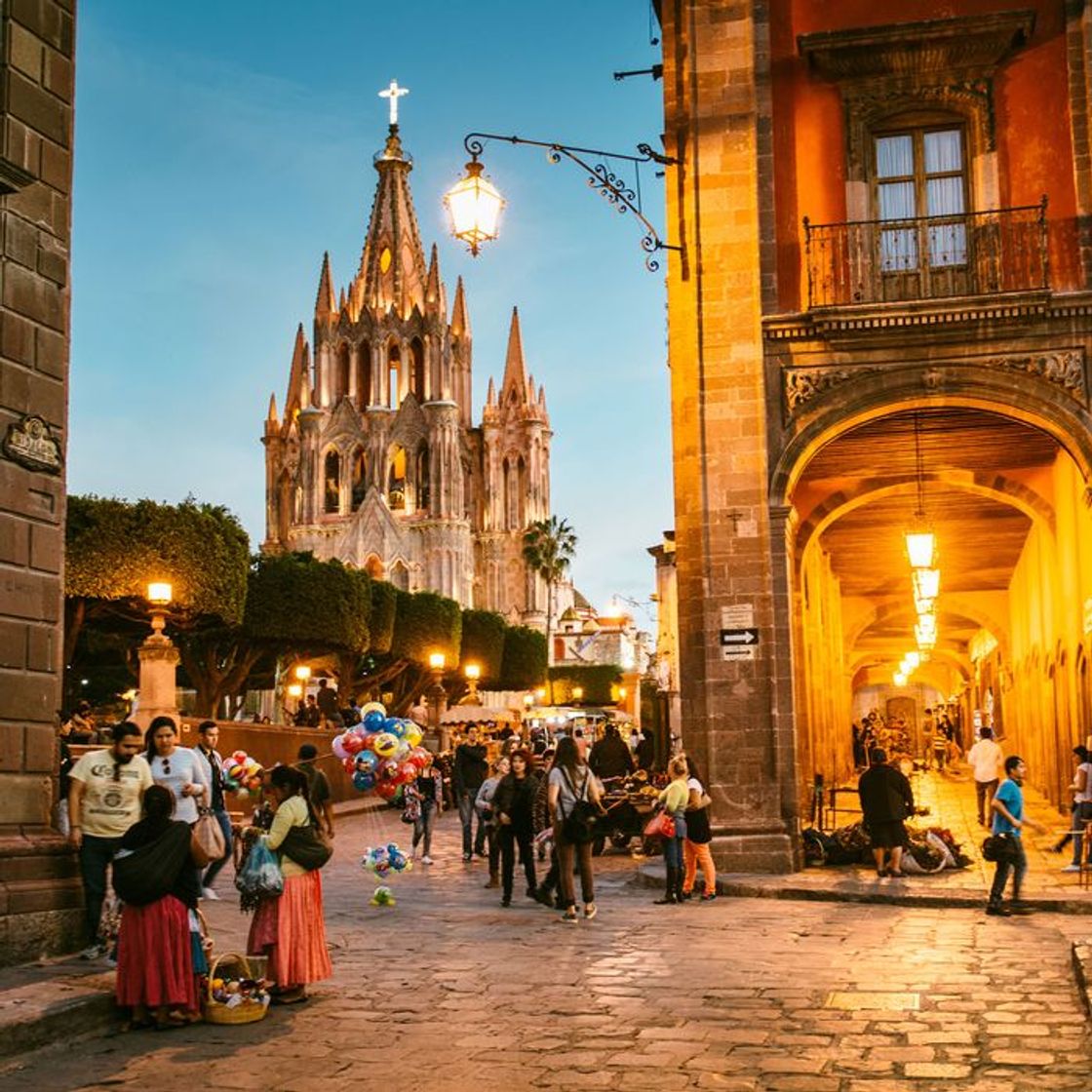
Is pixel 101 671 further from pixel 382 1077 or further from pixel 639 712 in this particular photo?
pixel 382 1077

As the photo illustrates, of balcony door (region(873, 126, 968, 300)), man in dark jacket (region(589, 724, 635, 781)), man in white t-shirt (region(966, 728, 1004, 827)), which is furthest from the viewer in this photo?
man in dark jacket (region(589, 724, 635, 781))

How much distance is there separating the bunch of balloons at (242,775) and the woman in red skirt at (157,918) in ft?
16.2

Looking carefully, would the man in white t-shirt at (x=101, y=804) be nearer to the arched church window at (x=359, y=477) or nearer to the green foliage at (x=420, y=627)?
the green foliage at (x=420, y=627)

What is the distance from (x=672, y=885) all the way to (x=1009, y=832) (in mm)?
3350

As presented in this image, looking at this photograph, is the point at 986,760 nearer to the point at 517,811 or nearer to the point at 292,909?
the point at 517,811

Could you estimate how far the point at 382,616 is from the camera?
5425 centimetres

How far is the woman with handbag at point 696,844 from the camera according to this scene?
15.1 metres

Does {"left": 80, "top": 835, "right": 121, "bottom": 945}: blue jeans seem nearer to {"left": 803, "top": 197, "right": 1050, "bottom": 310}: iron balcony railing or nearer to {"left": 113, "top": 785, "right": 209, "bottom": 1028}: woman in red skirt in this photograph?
{"left": 113, "top": 785, "right": 209, "bottom": 1028}: woman in red skirt

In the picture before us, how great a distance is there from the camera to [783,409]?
17.6 m

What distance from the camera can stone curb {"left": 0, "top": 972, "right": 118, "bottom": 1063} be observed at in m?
7.71

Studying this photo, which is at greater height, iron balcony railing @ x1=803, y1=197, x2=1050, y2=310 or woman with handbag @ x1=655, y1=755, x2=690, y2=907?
iron balcony railing @ x1=803, y1=197, x2=1050, y2=310

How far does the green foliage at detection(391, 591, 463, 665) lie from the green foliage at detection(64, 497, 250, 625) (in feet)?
73.4

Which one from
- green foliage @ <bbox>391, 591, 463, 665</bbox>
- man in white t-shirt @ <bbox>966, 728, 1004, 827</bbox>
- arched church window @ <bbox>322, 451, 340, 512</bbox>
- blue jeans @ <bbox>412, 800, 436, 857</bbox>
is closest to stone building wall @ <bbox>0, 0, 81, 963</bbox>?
blue jeans @ <bbox>412, 800, 436, 857</bbox>

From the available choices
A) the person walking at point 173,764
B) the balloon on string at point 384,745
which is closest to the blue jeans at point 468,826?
the balloon on string at point 384,745
